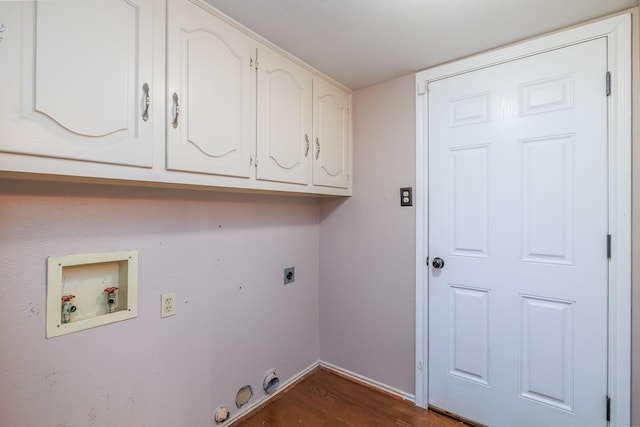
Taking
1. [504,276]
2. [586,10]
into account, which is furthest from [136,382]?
[586,10]

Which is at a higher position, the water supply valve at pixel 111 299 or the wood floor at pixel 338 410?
the water supply valve at pixel 111 299

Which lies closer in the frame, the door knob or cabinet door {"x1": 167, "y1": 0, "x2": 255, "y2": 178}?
cabinet door {"x1": 167, "y1": 0, "x2": 255, "y2": 178}

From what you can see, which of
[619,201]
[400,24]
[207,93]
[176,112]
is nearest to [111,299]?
[176,112]

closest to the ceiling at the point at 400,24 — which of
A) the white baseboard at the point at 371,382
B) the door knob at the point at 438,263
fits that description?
the door knob at the point at 438,263

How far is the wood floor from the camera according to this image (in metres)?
1.70

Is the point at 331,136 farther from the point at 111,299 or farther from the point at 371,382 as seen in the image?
the point at 371,382

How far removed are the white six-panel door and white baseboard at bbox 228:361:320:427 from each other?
0.88 metres

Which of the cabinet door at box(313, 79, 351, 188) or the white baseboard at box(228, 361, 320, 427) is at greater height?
the cabinet door at box(313, 79, 351, 188)

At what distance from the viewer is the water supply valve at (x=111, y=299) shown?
1255 millimetres

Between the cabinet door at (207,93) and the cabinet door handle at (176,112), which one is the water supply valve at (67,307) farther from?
the cabinet door handle at (176,112)

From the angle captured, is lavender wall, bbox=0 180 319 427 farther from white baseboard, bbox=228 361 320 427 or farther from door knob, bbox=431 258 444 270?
door knob, bbox=431 258 444 270

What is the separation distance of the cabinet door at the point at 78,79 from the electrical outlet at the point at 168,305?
687mm

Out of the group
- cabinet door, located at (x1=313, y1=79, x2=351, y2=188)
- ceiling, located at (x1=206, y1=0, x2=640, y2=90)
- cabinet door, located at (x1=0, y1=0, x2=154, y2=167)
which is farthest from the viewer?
cabinet door, located at (x1=313, y1=79, x2=351, y2=188)

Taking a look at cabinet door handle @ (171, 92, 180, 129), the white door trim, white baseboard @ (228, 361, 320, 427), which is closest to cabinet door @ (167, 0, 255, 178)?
cabinet door handle @ (171, 92, 180, 129)
